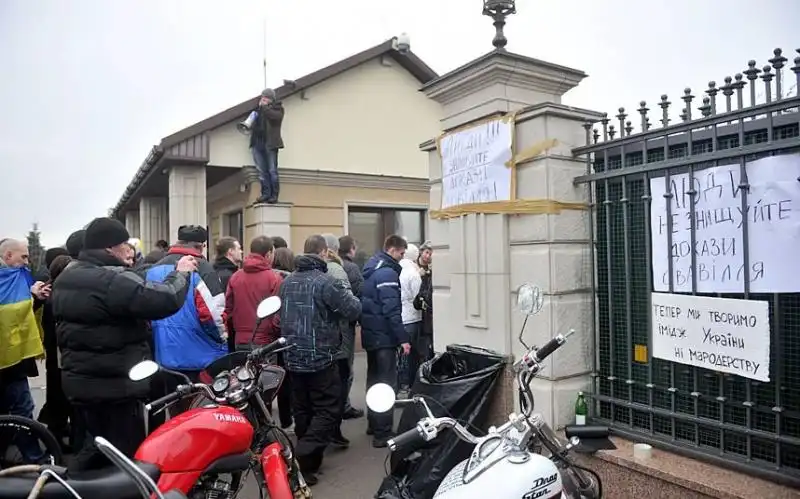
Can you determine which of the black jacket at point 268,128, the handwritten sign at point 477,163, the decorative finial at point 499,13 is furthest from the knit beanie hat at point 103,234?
the black jacket at point 268,128

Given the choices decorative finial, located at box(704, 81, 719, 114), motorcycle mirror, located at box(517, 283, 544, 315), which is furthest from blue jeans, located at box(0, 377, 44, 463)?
decorative finial, located at box(704, 81, 719, 114)

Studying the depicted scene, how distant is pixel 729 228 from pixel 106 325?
133 inches

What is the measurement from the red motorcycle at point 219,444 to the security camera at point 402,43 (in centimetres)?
881

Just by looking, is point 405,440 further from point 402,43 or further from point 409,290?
point 402,43

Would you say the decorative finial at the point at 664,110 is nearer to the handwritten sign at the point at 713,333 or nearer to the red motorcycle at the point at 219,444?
the handwritten sign at the point at 713,333

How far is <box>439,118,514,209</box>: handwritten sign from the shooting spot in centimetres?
365

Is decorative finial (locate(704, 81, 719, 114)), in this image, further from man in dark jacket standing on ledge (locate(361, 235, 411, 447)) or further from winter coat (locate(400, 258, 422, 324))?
winter coat (locate(400, 258, 422, 324))

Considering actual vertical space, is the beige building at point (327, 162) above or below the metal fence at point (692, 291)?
above

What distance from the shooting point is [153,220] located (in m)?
13.8

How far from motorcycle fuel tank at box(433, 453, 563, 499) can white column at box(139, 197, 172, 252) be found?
43.3 feet

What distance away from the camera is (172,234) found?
30.9ft

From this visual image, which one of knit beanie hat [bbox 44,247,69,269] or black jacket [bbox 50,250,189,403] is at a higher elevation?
knit beanie hat [bbox 44,247,69,269]

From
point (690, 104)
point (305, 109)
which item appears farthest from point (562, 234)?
point (305, 109)

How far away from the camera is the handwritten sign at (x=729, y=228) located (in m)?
2.56
